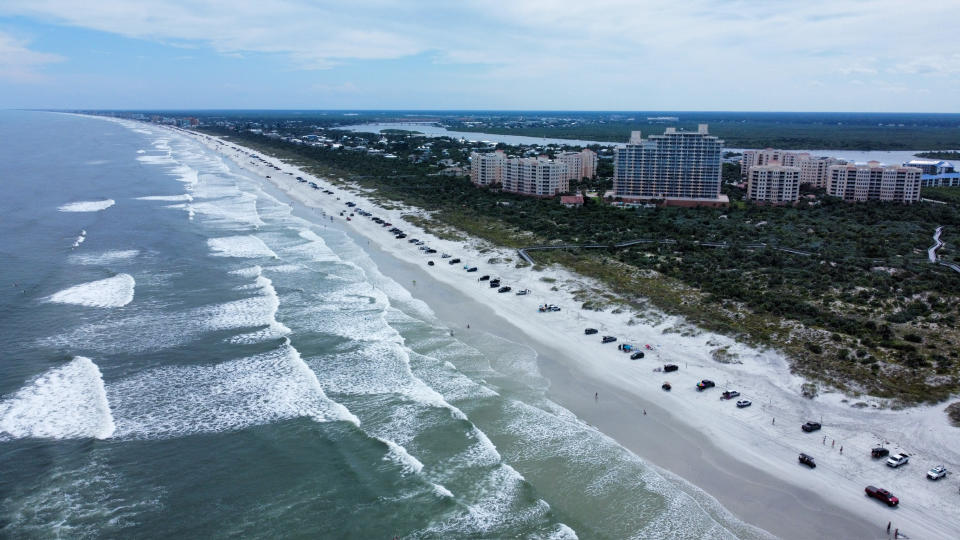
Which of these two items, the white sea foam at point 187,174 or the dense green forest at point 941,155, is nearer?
the white sea foam at point 187,174

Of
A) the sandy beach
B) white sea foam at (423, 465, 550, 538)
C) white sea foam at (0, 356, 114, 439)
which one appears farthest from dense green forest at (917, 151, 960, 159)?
white sea foam at (0, 356, 114, 439)

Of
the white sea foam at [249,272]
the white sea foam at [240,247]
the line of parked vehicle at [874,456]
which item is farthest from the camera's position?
the white sea foam at [240,247]

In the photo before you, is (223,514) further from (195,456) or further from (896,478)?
(896,478)

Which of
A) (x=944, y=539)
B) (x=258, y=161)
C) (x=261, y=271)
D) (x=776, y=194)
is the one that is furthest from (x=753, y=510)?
(x=258, y=161)

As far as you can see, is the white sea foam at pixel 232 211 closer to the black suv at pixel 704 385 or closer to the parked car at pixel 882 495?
the black suv at pixel 704 385

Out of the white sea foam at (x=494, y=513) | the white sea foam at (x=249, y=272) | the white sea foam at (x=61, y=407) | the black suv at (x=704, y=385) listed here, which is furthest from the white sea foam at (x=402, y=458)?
the white sea foam at (x=249, y=272)

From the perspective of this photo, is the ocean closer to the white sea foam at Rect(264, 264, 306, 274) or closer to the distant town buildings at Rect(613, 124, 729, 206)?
the white sea foam at Rect(264, 264, 306, 274)

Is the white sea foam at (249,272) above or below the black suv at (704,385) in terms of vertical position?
above
